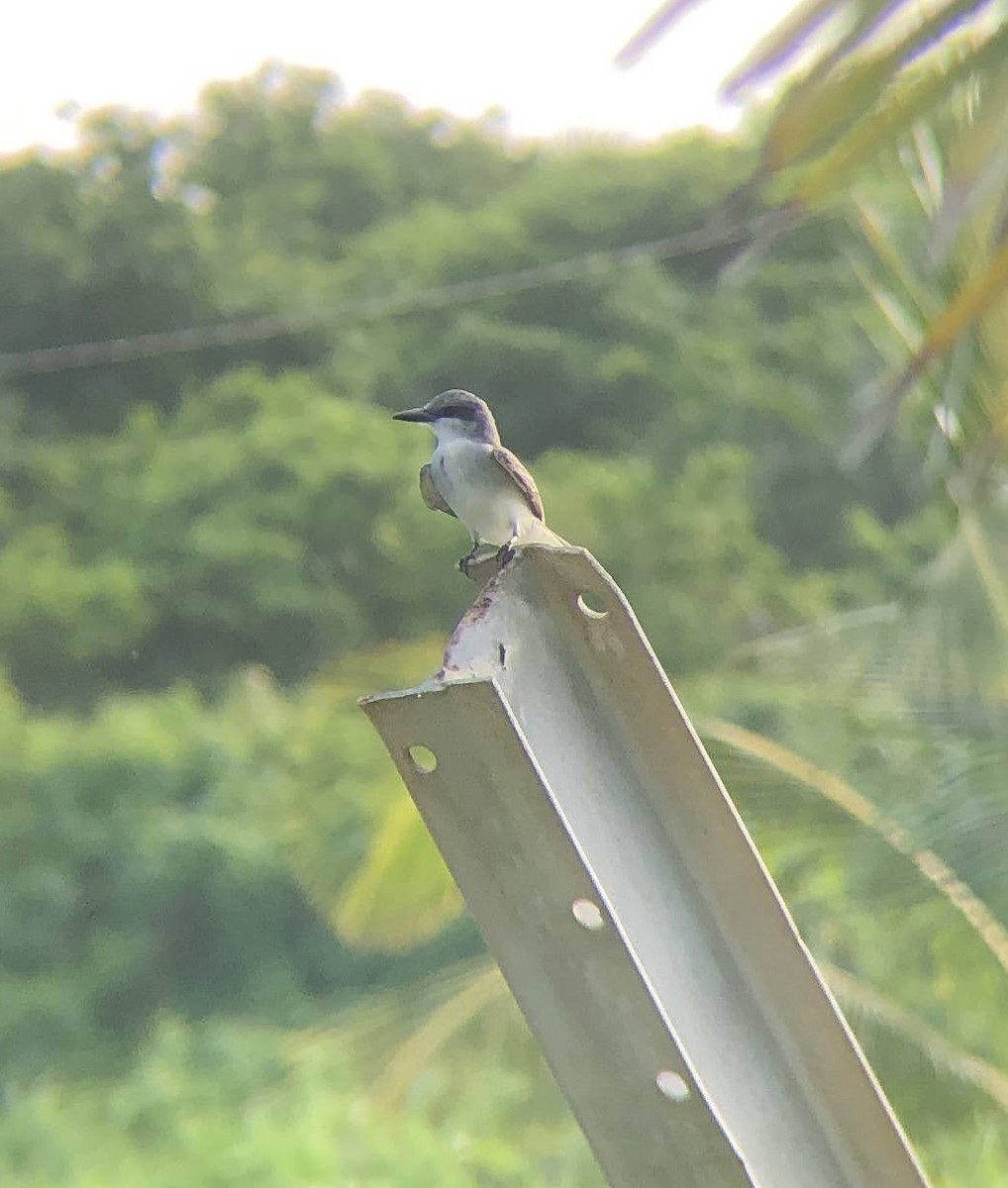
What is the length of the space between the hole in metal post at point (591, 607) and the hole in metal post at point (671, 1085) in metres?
0.48

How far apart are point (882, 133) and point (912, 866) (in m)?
3.76

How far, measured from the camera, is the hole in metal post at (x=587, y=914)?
1696 millimetres

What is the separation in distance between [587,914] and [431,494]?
5.56 feet

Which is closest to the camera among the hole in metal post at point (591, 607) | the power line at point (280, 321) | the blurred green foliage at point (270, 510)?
the hole in metal post at point (591, 607)

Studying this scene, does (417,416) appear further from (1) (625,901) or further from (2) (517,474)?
(1) (625,901)

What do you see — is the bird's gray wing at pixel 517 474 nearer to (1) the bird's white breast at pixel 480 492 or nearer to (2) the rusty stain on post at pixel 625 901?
(1) the bird's white breast at pixel 480 492

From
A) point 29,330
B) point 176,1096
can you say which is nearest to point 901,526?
point 176,1096

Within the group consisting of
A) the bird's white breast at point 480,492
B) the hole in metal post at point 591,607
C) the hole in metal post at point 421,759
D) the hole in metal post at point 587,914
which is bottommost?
the hole in metal post at point 587,914

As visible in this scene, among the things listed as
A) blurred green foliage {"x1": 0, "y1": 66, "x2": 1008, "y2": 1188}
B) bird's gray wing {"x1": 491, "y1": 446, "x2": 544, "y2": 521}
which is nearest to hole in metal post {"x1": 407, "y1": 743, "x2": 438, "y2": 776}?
bird's gray wing {"x1": 491, "y1": 446, "x2": 544, "y2": 521}

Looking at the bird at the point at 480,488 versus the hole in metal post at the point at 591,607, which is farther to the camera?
the bird at the point at 480,488

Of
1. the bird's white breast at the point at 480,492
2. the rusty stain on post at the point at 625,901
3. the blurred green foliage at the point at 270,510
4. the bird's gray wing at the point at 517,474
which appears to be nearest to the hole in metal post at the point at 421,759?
the rusty stain on post at the point at 625,901

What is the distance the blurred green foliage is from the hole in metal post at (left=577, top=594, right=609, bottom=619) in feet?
23.5

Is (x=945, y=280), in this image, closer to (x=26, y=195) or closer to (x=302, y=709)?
(x=302, y=709)

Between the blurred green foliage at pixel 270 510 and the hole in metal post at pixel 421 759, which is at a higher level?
the blurred green foliage at pixel 270 510
